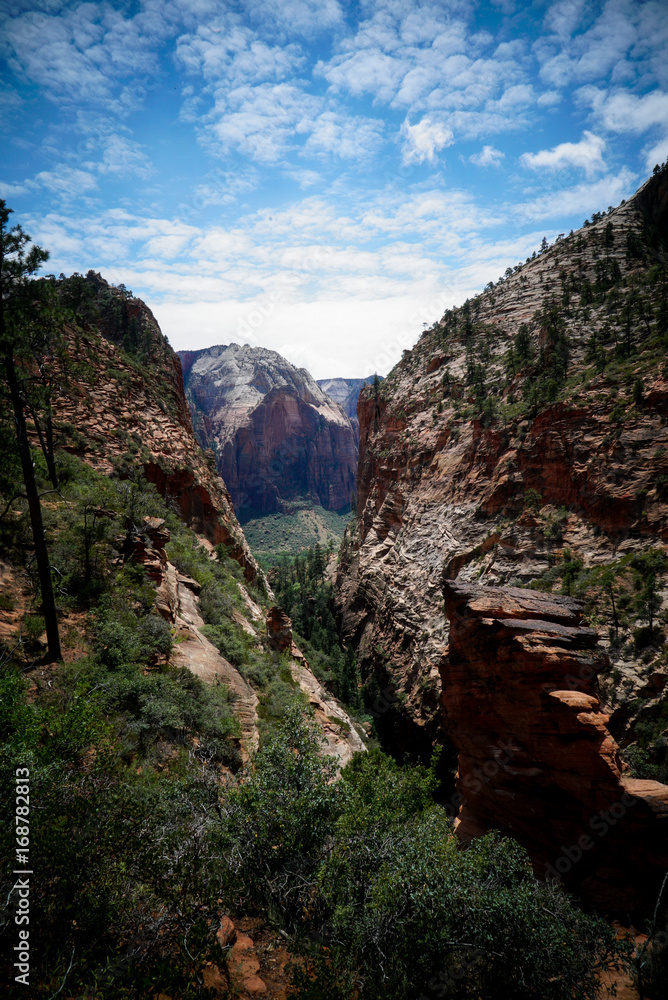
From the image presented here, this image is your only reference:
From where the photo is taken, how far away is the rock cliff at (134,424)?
82.2 ft

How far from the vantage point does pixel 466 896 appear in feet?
23.6

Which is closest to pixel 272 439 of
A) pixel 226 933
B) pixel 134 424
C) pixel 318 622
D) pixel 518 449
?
pixel 318 622

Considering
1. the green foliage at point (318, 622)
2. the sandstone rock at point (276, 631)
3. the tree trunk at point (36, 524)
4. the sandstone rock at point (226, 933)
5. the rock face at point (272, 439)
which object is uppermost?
the rock face at point (272, 439)

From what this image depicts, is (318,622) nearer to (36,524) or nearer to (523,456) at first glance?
(523,456)

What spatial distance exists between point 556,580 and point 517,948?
1817 cm

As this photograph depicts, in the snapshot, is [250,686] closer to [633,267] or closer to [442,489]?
[442,489]

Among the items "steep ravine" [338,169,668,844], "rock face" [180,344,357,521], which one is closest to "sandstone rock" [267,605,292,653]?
"steep ravine" [338,169,668,844]

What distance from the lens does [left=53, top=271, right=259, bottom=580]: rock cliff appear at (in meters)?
25.1

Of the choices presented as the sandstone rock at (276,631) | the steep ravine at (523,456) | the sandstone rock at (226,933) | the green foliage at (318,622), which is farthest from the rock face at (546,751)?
the green foliage at (318,622)

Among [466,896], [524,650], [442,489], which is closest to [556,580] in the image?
[524,650]

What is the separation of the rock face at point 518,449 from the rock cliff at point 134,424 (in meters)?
16.0

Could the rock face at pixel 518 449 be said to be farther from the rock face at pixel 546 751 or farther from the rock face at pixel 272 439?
the rock face at pixel 272 439

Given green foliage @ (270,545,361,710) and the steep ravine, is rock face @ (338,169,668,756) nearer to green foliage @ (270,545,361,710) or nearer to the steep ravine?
the steep ravine

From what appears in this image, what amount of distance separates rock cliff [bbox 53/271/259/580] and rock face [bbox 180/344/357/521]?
114451 millimetres
